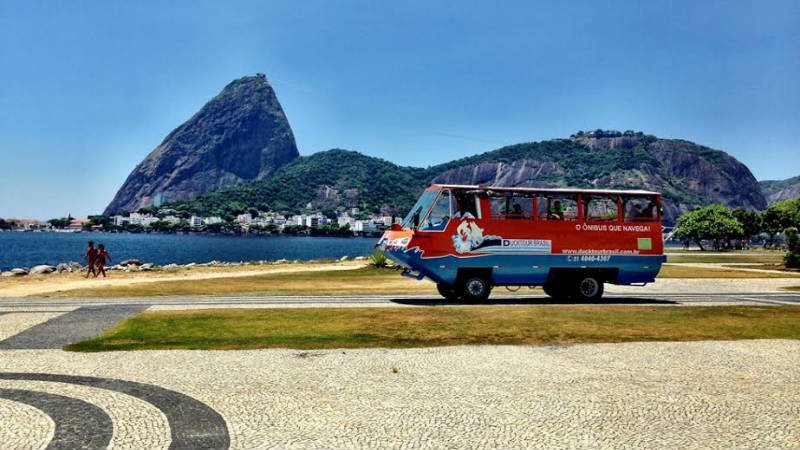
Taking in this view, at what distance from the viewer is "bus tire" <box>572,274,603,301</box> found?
2469 centimetres

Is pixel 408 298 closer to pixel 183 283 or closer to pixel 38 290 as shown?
pixel 183 283

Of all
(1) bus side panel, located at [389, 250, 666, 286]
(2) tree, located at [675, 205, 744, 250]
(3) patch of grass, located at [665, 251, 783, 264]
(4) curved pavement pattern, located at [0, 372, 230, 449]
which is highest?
(2) tree, located at [675, 205, 744, 250]

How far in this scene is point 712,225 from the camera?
101750mm

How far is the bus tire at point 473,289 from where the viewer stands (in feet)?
76.8

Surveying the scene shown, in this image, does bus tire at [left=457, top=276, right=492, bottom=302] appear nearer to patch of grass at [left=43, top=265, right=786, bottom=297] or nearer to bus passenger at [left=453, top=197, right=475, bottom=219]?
bus passenger at [left=453, top=197, right=475, bottom=219]

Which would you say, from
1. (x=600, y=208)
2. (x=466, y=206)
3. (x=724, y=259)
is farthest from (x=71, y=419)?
(x=724, y=259)

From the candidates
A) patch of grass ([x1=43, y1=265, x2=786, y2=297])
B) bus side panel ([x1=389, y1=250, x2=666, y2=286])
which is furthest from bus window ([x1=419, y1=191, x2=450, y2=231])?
patch of grass ([x1=43, y1=265, x2=786, y2=297])

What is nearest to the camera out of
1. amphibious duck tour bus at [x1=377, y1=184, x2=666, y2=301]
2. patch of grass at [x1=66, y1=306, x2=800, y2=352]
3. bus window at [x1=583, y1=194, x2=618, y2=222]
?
patch of grass at [x1=66, y1=306, x2=800, y2=352]

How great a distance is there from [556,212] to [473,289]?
4.62m

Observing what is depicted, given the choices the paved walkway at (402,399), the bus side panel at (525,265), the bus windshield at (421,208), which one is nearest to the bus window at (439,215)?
the bus windshield at (421,208)

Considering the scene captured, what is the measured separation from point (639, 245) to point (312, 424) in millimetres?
20212

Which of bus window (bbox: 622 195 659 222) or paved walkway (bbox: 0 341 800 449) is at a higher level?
bus window (bbox: 622 195 659 222)

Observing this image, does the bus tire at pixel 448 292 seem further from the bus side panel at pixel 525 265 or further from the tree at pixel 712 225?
the tree at pixel 712 225

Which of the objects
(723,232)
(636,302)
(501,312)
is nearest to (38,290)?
(501,312)
